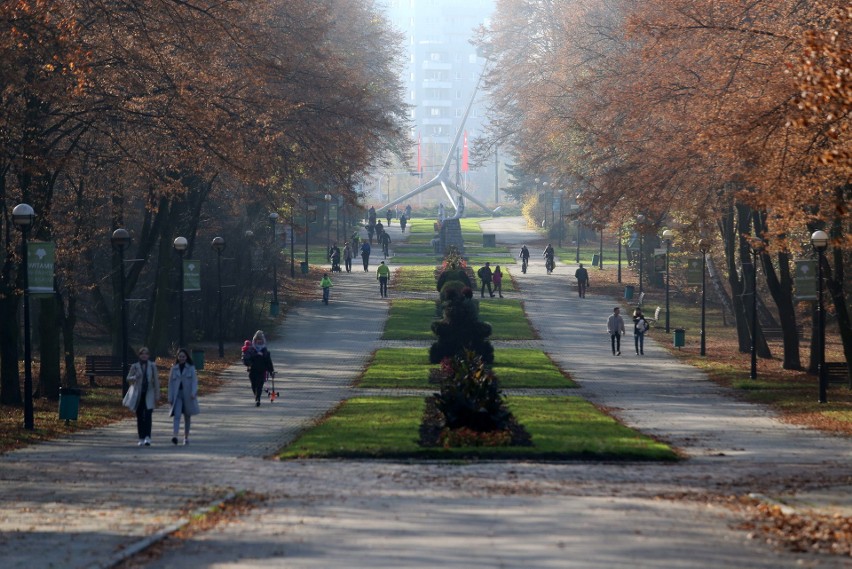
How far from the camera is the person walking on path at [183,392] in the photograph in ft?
66.1

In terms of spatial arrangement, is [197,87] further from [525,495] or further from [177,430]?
[525,495]

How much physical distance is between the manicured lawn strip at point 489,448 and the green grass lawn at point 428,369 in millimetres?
5071

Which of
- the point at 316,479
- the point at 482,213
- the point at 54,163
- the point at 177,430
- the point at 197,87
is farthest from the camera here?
the point at 482,213

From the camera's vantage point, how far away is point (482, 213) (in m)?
123

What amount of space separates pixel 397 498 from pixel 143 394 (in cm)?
757

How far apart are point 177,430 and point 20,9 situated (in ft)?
24.7

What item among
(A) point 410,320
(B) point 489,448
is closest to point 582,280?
(A) point 410,320

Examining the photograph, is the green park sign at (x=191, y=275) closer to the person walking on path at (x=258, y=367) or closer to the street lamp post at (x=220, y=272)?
the street lamp post at (x=220, y=272)

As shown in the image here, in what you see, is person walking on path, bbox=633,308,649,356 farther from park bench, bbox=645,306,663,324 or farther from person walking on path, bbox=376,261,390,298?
person walking on path, bbox=376,261,390,298

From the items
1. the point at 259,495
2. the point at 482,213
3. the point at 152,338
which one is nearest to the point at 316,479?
the point at 259,495

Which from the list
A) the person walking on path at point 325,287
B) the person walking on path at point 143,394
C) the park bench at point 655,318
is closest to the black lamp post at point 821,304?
the person walking on path at point 143,394

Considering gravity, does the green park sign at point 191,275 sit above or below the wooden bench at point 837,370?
above

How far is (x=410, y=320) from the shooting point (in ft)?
158

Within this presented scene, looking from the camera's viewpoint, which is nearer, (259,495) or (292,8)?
(259,495)
